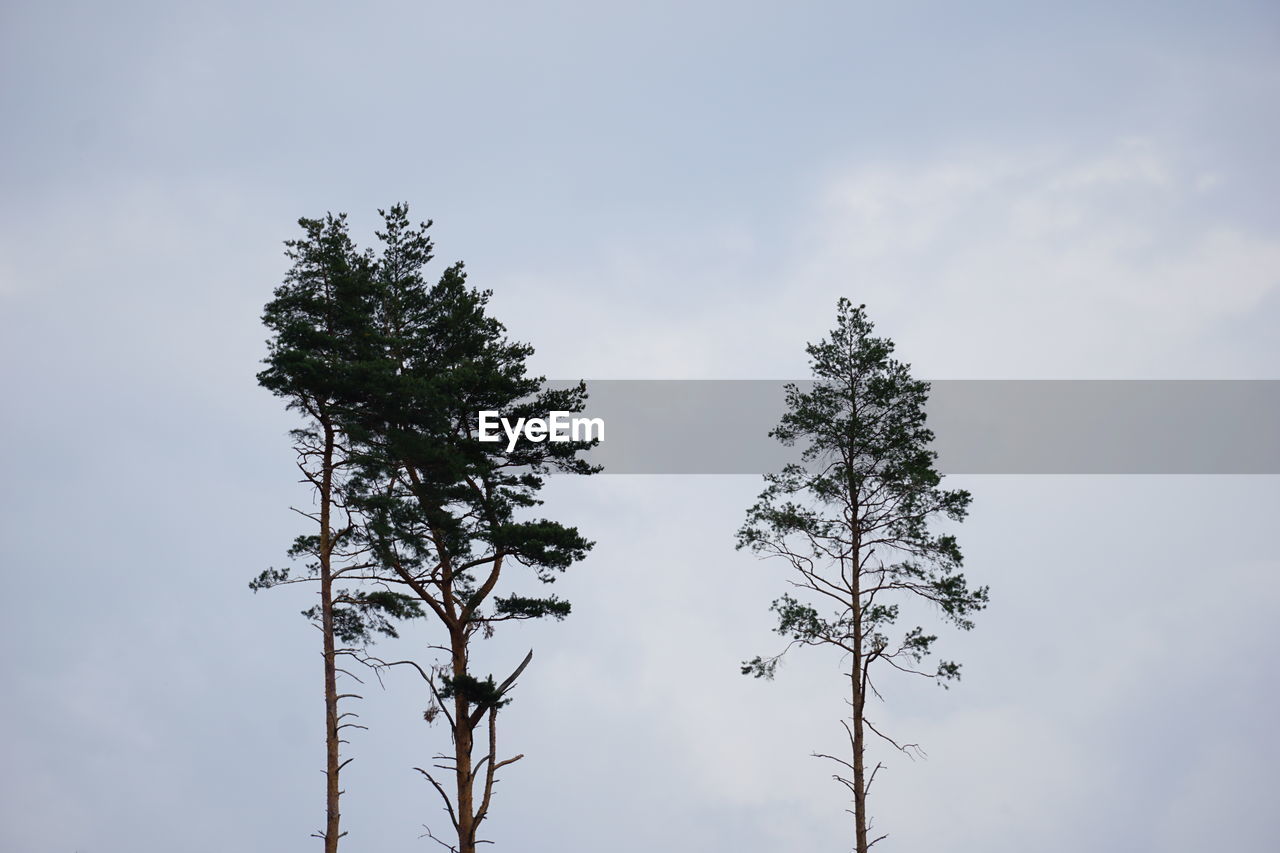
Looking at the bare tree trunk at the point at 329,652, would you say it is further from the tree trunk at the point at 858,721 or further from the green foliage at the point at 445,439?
the tree trunk at the point at 858,721

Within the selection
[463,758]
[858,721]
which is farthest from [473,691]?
[858,721]

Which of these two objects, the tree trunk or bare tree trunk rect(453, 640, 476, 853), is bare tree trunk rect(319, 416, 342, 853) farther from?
the tree trunk

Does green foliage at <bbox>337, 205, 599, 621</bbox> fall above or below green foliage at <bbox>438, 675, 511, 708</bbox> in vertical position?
above

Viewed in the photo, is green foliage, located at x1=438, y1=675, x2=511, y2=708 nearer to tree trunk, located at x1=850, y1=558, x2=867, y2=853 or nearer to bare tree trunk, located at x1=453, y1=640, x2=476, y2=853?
bare tree trunk, located at x1=453, y1=640, x2=476, y2=853

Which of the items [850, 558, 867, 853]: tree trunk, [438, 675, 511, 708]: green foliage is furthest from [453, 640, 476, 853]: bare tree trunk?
[850, 558, 867, 853]: tree trunk

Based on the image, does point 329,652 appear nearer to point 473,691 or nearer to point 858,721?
point 473,691

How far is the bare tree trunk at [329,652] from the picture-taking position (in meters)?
21.8

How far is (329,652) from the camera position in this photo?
74.4 ft

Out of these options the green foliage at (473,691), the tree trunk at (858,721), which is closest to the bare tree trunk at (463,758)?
the green foliage at (473,691)

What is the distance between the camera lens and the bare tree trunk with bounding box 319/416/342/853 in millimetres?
21844

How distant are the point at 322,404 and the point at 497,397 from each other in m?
3.75

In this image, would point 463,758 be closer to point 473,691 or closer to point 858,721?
point 473,691

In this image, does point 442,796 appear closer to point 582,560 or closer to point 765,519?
point 582,560

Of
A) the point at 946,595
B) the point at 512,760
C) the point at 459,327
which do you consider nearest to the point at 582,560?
the point at 512,760
